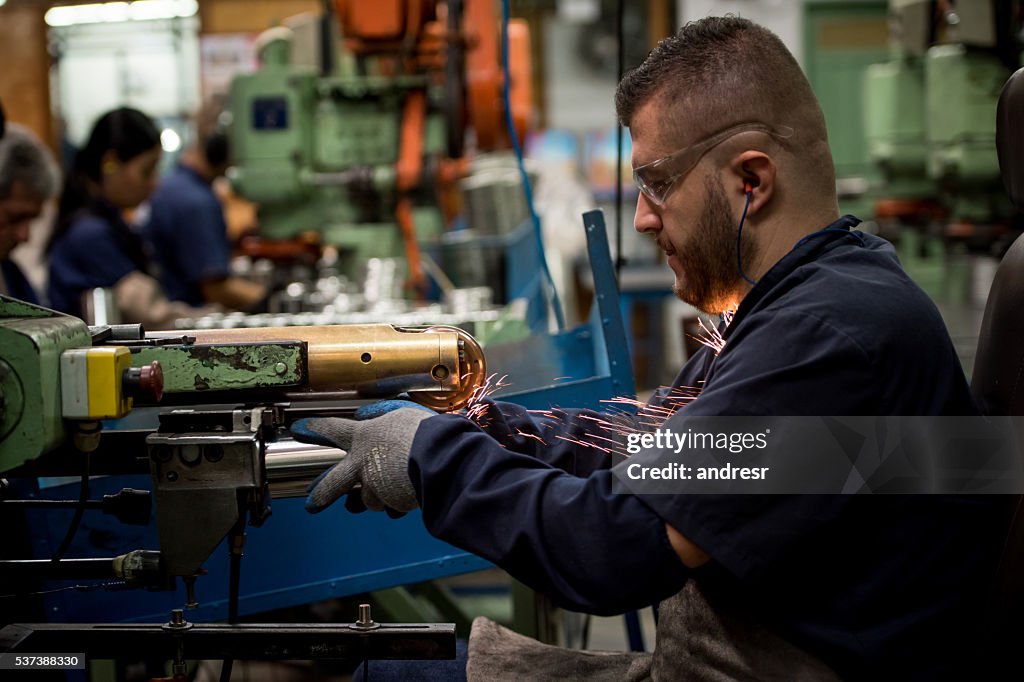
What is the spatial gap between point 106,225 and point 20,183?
99 centimetres

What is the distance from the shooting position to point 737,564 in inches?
45.2

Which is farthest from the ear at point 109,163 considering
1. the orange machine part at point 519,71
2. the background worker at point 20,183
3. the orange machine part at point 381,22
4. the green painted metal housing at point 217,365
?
the green painted metal housing at point 217,365

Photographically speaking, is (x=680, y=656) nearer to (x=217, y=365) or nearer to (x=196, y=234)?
(x=217, y=365)

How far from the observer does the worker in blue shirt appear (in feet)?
14.2

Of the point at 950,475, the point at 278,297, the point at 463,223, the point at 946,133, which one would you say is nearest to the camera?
the point at 950,475

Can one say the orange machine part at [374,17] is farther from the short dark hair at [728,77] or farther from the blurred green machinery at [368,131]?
the short dark hair at [728,77]

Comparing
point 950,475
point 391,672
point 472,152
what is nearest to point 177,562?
point 391,672

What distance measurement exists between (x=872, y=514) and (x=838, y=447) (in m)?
0.11

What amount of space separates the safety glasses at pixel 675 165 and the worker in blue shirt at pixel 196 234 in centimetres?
300

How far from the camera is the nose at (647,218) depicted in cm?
149

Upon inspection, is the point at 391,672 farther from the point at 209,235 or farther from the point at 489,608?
the point at 209,235

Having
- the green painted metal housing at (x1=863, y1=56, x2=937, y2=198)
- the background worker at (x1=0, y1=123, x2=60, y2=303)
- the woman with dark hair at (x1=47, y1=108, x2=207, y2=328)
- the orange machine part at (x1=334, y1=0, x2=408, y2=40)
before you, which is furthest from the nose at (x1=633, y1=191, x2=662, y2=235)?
the green painted metal housing at (x1=863, y1=56, x2=937, y2=198)

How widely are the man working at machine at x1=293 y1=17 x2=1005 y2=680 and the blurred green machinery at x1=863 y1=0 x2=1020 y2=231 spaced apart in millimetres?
3252

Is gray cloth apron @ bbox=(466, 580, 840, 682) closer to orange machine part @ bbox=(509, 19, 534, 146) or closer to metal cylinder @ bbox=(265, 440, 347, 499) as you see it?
metal cylinder @ bbox=(265, 440, 347, 499)
